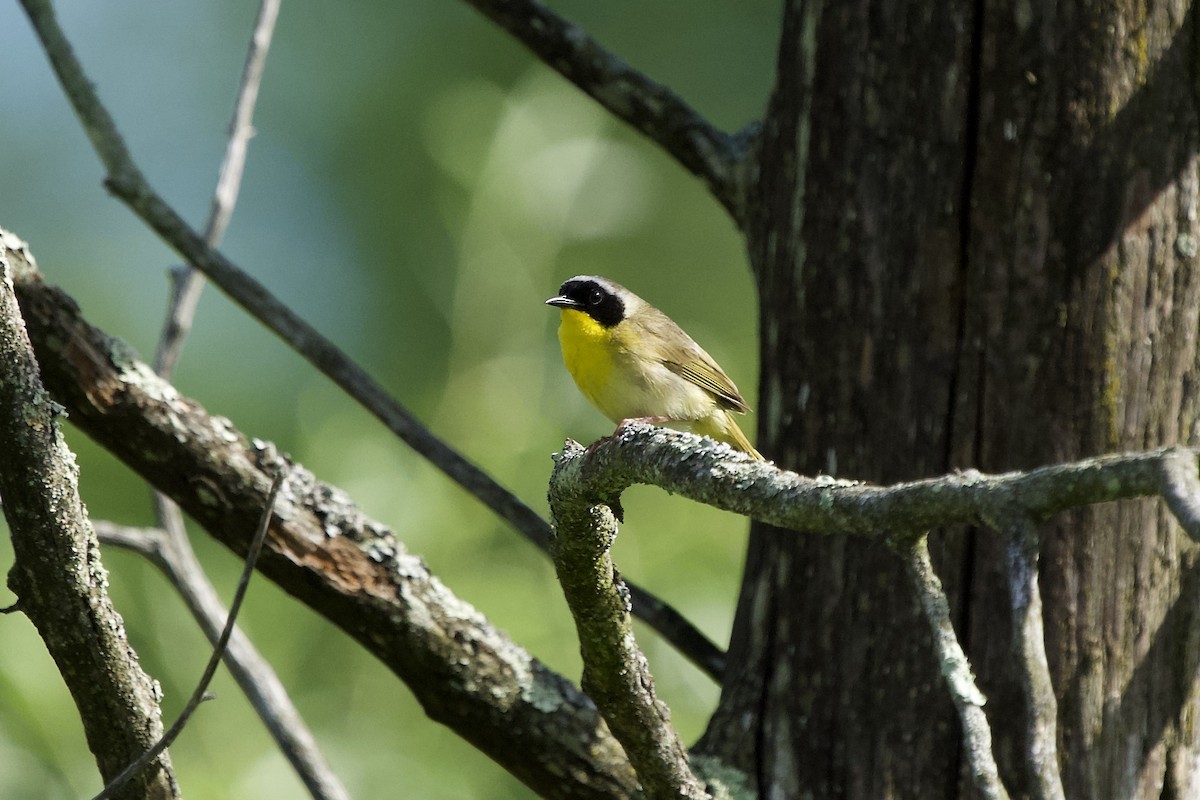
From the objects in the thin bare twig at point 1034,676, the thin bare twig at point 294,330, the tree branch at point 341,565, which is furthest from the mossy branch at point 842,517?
the thin bare twig at point 294,330

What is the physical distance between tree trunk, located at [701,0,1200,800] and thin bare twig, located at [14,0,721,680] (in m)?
0.58

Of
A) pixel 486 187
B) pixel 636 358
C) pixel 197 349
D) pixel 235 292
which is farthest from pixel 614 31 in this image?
pixel 235 292

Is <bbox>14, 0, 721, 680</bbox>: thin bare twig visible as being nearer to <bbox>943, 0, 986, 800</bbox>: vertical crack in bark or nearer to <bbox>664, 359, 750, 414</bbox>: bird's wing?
<bbox>943, 0, 986, 800</bbox>: vertical crack in bark

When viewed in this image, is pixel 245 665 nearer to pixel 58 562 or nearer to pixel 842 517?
pixel 58 562

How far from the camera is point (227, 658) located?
357 cm

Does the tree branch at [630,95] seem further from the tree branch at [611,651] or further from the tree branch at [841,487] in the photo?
the tree branch at [841,487]

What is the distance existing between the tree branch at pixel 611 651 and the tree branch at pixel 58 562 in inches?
32.3

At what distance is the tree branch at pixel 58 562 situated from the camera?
2092 mm

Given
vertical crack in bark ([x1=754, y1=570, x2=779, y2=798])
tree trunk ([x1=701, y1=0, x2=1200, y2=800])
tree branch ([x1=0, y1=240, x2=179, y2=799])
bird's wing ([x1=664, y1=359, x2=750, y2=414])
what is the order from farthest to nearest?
bird's wing ([x1=664, y1=359, x2=750, y2=414]) < vertical crack in bark ([x1=754, y1=570, x2=779, y2=798]) < tree trunk ([x1=701, y1=0, x2=1200, y2=800]) < tree branch ([x1=0, y1=240, x2=179, y2=799])

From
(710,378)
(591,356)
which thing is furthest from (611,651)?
(710,378)

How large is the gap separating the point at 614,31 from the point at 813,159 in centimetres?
597

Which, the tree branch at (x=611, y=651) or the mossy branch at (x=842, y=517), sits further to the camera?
the tree branch at (x=611, y=651)

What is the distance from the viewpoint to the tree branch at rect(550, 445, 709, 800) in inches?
93.0

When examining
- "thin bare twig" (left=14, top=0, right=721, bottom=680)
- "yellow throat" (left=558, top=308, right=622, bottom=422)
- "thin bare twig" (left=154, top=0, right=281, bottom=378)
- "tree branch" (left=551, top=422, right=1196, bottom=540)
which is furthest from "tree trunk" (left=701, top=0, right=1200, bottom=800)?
"thin bare twig" (left=154, top=0, right=281, bottom=378)
